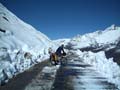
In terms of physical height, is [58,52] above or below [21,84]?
above

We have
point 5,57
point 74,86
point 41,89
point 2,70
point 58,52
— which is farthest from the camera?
point 58,52

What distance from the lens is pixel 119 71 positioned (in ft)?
50.9

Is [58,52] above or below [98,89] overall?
above

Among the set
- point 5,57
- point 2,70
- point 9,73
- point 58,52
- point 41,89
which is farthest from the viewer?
point 58,52

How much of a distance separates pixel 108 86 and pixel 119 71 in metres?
2.21

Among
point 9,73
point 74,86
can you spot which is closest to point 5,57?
point 9,73

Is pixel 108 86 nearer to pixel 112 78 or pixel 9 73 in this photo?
pixel 112 78

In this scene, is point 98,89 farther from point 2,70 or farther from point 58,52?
point 58,52

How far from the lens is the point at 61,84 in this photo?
13.9 m

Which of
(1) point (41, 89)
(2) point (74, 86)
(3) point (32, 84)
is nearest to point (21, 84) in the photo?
(3) point (32, 84)

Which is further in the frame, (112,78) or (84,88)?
(112,78)

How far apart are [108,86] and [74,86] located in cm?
173

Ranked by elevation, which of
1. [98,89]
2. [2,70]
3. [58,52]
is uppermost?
[58,52]

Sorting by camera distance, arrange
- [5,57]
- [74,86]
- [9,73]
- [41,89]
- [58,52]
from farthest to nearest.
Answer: [58,52], [5,57], [9,73], [74,86], [41,89]
